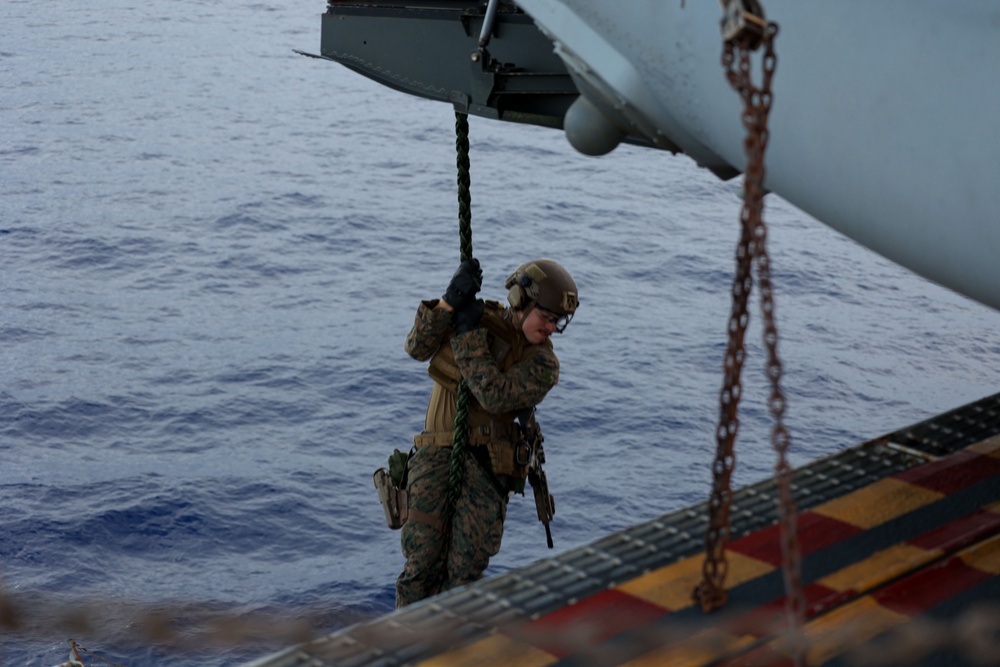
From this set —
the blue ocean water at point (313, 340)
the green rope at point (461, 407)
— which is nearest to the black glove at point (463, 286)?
the green rope at point (461, 407)

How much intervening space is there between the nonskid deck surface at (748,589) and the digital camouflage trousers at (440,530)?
2.12m

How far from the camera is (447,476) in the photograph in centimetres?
731

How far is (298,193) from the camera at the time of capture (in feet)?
101

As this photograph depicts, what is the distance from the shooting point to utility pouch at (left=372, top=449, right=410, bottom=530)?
24.7 ft

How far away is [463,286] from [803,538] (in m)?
2.46

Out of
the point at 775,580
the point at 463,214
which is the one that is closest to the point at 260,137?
the point at 463,214

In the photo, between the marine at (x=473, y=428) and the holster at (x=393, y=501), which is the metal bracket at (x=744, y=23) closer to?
the marine at (x=473, y=428)

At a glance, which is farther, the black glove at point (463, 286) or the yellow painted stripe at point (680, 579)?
the black glove at point (463, 286)

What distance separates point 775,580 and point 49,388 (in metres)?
18.5

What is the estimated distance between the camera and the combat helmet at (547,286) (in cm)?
672

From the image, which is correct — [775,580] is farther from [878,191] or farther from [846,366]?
[846,366]

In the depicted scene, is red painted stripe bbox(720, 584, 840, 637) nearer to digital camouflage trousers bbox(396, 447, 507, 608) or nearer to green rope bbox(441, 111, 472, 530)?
green rope bbox(441, 111, 472, 530)

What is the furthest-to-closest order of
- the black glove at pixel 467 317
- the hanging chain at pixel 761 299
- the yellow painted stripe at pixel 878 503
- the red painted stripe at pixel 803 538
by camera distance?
the black glove at pixel 467 317 → the yellow painted stripe at pixel 878 503 → the red painted stripe at pixel 803 538 → the hanging chain at pixel 761 299

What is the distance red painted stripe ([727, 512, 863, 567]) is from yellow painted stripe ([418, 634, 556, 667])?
1.14 metres
